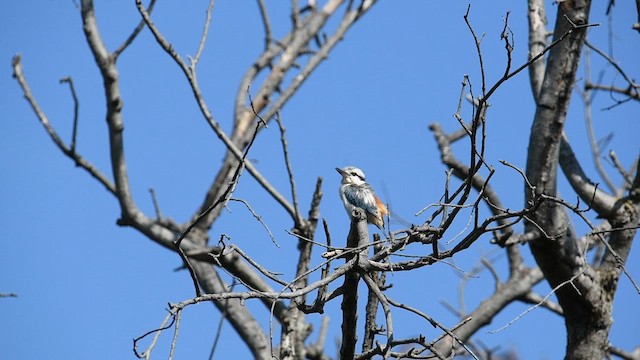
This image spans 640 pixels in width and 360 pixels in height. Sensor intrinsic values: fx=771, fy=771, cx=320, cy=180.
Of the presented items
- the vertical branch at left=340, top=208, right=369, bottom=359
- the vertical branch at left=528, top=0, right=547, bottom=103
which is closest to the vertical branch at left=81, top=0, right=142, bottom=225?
the vertical branch at left=528, top=0, right=547, bottom=103

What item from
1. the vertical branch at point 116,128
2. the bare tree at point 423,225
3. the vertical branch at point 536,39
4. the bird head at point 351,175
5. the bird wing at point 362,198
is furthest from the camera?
the bird head at point 351,175

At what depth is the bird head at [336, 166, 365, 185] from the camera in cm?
815

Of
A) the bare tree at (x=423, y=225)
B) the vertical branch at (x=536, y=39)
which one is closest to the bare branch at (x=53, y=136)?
the bare tree at (x=423, y=225)

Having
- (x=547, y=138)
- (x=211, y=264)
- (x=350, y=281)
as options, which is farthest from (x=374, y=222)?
(x=350, y=281)

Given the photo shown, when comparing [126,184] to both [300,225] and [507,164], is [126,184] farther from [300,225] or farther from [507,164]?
[507,164]

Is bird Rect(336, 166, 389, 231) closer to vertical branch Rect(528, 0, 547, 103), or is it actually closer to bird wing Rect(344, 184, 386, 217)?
bird wing Rect(344, 184, 386, 217)

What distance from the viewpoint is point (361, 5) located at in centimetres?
1102

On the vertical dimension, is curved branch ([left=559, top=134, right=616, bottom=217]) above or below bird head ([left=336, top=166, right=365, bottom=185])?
below

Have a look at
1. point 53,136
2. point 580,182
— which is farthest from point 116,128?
point 580,182

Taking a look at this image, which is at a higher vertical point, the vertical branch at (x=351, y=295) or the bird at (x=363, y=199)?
the bird at (x=363, y=199)

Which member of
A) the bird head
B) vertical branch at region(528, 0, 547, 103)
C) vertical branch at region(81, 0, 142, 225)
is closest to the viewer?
vertical branch at region(528, 0, 547, 103)

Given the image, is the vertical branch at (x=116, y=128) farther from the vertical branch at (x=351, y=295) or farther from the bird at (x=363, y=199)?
the vertical branch at (x=351, y=295)

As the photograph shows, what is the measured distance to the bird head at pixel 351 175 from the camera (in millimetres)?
8148

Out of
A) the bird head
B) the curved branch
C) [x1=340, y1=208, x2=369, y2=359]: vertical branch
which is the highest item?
the bird head
